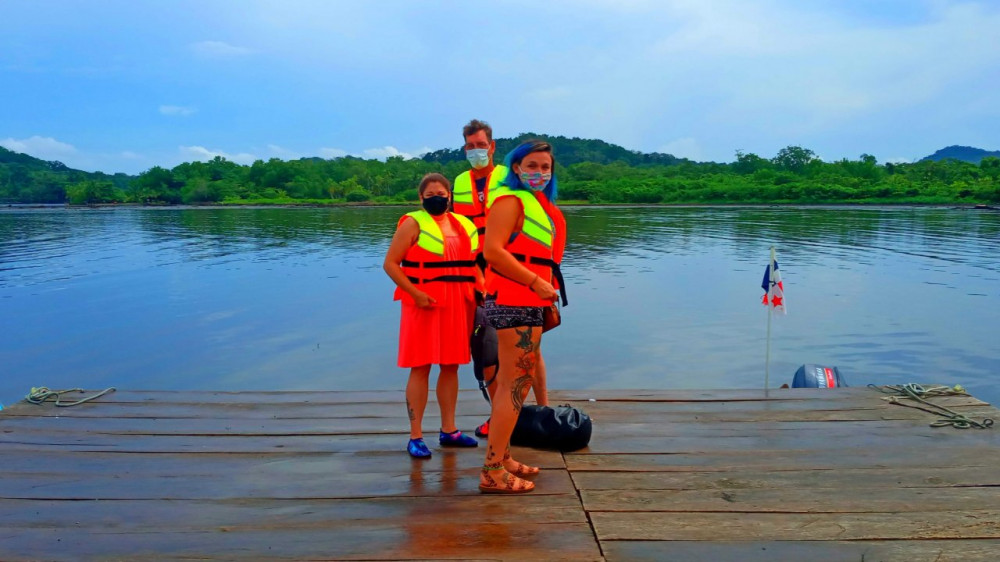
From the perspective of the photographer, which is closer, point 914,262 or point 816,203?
point 914,262

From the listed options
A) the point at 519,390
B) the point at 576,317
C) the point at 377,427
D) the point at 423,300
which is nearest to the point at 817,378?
the point at 377,427

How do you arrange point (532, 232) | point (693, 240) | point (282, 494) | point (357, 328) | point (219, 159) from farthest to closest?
point (219, 159) < point (693, 240) < point (357, 328) < point (282, 494) < point (532, 232)

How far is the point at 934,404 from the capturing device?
5770 mm

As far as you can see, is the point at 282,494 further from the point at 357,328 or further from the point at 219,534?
the point at 357,328

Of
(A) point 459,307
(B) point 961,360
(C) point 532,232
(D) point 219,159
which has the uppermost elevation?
(D) point 219,159

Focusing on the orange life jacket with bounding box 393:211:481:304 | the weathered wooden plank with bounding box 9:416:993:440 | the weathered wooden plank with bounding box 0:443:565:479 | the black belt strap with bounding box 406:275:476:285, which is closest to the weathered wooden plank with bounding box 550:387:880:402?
the weathered wooden plank with bounding box 9:416:993:440

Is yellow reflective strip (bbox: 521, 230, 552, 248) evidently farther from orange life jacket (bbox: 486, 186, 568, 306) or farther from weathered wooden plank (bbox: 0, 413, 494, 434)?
weathered wooden plank (bbox: 0, 413, 494, 434)

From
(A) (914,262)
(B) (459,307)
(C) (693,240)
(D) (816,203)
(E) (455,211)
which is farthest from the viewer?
(D) (816,203)

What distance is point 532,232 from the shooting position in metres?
3.79

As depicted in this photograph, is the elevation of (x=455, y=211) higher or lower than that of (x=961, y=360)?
higher

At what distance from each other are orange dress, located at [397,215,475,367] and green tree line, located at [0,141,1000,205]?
77737 mm

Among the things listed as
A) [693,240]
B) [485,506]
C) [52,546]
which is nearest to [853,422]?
[485,506]

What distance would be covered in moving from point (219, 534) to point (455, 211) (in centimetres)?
258

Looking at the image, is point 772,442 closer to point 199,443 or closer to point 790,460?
point 790,460
